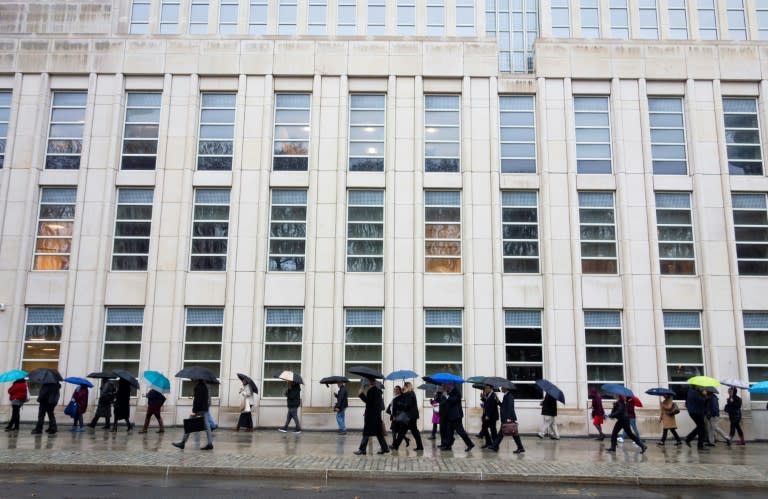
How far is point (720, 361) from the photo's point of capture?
867 inches

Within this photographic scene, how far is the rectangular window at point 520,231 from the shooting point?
76.4 ft

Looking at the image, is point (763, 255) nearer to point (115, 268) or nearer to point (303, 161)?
point (303, 161)

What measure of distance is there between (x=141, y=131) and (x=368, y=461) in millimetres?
16796

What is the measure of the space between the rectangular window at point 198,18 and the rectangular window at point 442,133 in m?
9.50

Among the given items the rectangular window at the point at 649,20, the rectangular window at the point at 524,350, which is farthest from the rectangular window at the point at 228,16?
the rectangular window at the point at 649,20

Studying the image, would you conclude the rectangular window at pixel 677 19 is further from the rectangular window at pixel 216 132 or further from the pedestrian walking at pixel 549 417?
the rectangular window at pixel 216 132

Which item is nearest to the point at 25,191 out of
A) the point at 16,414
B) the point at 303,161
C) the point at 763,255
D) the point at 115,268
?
the point at 115,268

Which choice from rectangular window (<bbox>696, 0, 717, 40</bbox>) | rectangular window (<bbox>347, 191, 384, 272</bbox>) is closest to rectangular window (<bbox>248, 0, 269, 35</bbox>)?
rectangular window (<bbox>347, 191, 384, 272</bbox>)

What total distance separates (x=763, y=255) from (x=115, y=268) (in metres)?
24.0

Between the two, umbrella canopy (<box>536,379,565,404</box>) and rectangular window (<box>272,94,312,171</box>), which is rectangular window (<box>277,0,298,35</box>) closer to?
rectangular window (<box>272,94,312,171</box>)

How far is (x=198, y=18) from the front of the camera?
2553 centimetres

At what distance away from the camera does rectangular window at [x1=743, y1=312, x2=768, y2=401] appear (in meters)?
22.4

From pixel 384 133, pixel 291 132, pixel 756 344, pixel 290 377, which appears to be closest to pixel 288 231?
pixel 291 132

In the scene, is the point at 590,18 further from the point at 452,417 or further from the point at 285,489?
the point at 285,489
